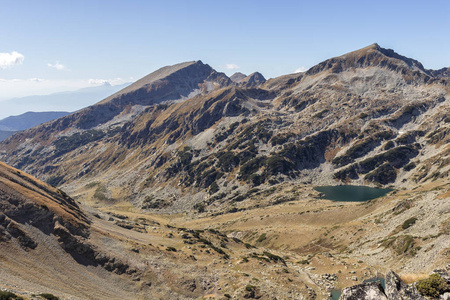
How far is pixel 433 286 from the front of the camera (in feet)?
49.3

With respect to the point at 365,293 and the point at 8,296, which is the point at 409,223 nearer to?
the point at 365,293

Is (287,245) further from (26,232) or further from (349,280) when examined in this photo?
(26,232)

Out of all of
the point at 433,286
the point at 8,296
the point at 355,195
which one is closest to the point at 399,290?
the point at 433,286

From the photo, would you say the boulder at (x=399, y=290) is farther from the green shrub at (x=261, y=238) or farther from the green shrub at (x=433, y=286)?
the green shrub at (x=261, y=238)

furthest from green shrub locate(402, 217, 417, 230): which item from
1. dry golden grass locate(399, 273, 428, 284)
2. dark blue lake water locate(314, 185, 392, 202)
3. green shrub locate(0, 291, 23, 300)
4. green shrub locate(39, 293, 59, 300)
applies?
dark blue lake water locate(314, 185, 392, 202)

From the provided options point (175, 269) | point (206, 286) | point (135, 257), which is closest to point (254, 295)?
point (206, 286)

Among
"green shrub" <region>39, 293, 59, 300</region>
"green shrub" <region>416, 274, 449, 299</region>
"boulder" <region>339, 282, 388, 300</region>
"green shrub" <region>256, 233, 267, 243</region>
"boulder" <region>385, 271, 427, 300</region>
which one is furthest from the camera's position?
"green shrub" <region>256, 233, 267, 243</region>

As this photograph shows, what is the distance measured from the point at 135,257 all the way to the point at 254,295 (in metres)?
25.2

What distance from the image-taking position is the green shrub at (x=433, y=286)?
14.8 metres

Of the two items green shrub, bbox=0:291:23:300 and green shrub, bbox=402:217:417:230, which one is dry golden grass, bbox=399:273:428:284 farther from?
green shrub, bbox=402:217:417:230

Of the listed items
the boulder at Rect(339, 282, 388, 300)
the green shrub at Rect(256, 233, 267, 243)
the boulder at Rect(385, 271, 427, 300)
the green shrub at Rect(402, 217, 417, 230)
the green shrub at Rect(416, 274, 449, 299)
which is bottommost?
the green shrub at Rect(256, 233, 267, 243)

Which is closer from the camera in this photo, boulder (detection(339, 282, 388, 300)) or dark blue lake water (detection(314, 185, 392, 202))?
boulder (detection(339, 282, 388, 300))

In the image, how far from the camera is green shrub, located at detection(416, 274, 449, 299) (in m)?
14.8

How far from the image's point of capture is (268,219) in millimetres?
138125
